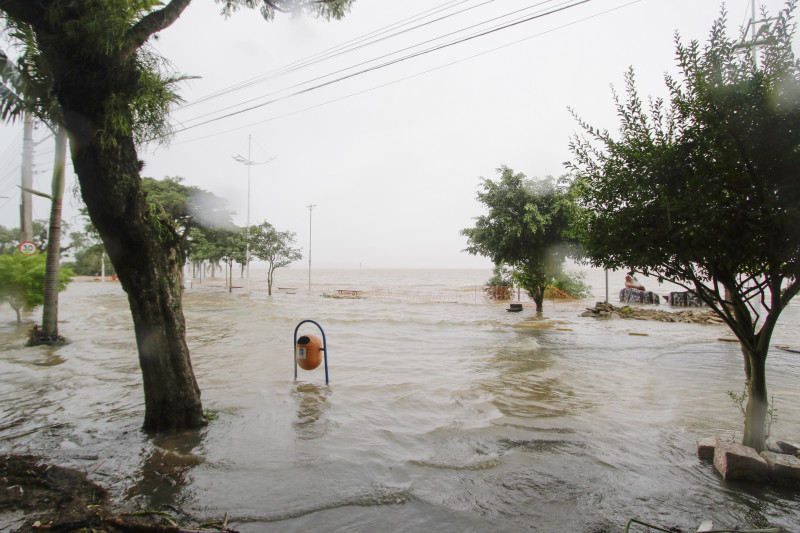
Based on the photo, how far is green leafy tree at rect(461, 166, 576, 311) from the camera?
63.2 feet

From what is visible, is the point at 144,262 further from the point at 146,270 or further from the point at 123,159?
the point at 123,159

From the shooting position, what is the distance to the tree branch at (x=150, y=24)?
4.56m

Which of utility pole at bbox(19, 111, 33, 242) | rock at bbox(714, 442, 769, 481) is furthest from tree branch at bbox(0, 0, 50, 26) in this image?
utility pole at bbox(19, 111, 33, 242)

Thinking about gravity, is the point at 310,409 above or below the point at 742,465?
below

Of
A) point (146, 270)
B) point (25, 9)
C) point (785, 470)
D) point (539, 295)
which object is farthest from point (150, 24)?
point (539, 295)

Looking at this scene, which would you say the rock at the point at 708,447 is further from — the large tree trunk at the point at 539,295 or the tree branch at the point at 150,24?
the large tree trunk at the point at 539,295

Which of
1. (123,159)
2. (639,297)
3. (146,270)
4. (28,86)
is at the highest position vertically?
(28,86)

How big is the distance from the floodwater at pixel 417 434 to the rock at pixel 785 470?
167mm

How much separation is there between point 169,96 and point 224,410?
4797 millimetres

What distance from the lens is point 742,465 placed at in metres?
4.29

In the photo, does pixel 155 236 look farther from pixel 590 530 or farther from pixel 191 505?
pixel 590 530

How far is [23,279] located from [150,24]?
614 inches

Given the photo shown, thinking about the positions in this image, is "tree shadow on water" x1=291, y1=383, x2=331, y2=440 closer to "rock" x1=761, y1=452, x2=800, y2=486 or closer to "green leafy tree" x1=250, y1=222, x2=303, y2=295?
"rock" x1=761, y1=452, x2=800, y2=486

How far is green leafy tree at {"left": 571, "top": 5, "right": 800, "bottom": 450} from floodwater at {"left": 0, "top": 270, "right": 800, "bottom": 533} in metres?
1.74
